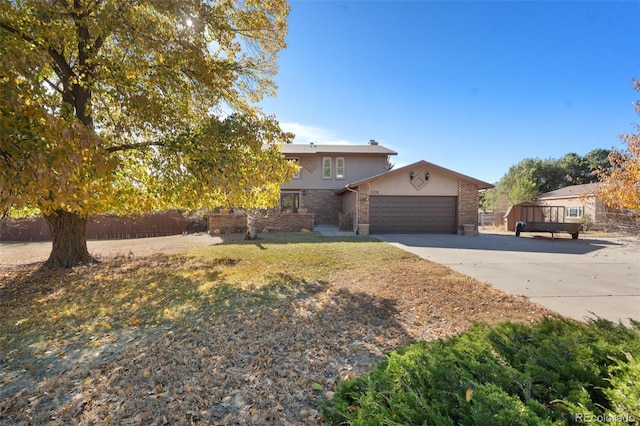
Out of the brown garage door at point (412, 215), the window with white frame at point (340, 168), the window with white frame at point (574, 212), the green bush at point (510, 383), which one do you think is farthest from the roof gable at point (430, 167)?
the green bush at point (510, 383)

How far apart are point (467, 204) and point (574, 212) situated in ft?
44.3

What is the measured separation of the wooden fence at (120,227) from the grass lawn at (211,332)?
9897 mm

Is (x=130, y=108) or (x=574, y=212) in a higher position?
(x=130, y=108)

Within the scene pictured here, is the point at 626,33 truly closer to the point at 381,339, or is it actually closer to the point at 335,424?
the point at 381,339

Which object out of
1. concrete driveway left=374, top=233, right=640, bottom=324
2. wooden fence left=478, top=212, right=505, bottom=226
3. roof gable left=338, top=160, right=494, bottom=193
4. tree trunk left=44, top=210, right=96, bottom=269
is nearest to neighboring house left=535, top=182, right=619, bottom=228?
wooden fence left=478, top=212, right=505, bottom=226

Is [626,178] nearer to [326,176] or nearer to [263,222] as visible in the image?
[263,222]

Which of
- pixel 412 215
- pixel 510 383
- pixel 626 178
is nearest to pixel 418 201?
pixel 412 215

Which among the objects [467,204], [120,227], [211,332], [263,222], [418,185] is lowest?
[211,332]

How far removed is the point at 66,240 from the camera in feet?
27.0

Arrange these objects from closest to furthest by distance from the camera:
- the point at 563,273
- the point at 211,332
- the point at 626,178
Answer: the point at 211,332, the point at 626,178, the point at 563,273

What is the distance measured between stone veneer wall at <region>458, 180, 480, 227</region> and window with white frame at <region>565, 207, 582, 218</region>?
41.8 ft

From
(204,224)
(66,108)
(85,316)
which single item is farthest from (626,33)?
(204,224)

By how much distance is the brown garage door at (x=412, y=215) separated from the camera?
16188 millimetres

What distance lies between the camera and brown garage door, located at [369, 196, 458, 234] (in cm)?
1619
